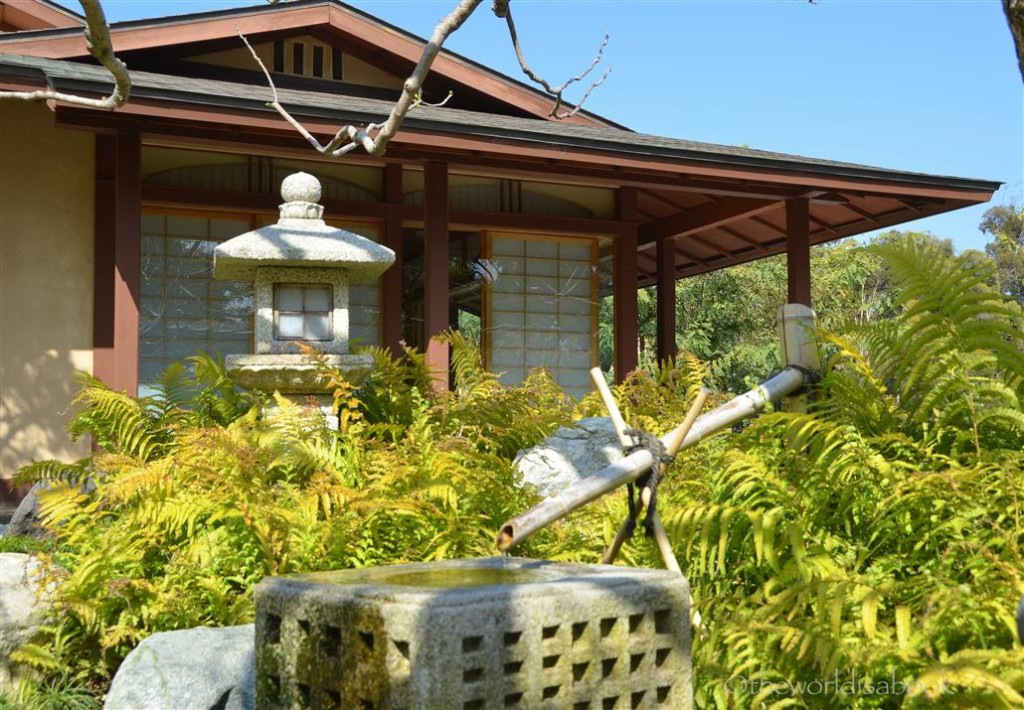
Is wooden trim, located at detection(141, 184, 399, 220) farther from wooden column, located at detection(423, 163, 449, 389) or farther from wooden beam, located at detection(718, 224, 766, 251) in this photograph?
wooden beam, located at detection(718, 224, 766, 251)

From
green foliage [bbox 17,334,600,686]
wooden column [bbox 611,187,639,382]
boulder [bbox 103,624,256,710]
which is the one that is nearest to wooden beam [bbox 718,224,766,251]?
wooden column [bbox 611,187,639,382]

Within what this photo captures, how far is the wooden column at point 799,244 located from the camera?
1073cm

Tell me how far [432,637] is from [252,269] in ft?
15.2

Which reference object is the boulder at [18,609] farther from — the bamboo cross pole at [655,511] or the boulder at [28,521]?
the bamboo cross pole at [655,511]

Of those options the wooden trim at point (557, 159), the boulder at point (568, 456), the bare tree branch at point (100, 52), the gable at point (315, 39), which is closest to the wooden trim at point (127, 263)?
the wooden trim at point (557, 159)

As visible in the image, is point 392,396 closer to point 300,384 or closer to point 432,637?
point 300,384

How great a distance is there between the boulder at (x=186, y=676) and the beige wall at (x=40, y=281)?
5.83 m

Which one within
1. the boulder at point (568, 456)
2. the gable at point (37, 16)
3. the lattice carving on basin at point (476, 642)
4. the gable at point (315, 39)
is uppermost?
the gable at point (37, 16)

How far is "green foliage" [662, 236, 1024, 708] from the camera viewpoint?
10.0 feet

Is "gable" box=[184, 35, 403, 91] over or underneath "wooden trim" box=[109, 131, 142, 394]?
over

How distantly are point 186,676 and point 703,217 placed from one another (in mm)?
9743

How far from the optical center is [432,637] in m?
2.52

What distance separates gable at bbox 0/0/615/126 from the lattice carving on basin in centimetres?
718

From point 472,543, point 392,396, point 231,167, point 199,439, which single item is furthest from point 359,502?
point 231,167
